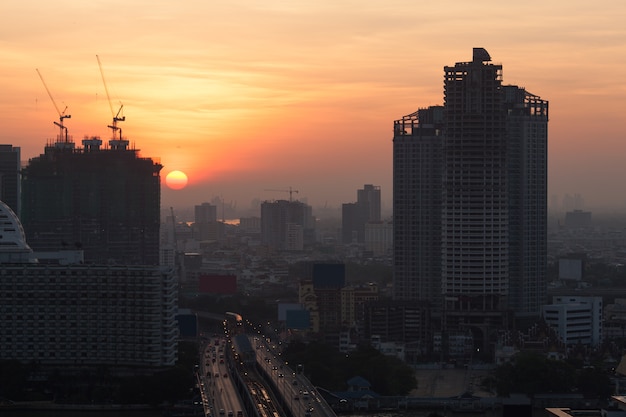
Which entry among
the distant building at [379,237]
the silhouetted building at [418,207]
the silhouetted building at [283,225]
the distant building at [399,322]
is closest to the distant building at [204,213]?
the silhouetted building at [283,225]

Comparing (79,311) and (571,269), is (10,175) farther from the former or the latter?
(571,269)

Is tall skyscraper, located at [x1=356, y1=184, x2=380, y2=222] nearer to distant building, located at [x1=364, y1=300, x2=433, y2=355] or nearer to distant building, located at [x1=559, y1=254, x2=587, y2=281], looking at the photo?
distant building, located at [x1=559, y1=254, x2=587, y2=281]

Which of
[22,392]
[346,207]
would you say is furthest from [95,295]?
[346,207]

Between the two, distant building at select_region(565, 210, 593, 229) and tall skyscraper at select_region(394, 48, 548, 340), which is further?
distant building at select_region(565, 210, 593, 229)

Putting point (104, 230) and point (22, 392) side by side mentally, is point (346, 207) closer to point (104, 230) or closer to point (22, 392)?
point (104, 230)

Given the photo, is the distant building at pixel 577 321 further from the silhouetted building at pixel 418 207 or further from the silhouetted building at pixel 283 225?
the silhouetted building at pixel 283 225

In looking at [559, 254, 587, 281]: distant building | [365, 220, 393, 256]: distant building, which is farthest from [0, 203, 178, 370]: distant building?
[365, 220, 393, 256]: distant building
